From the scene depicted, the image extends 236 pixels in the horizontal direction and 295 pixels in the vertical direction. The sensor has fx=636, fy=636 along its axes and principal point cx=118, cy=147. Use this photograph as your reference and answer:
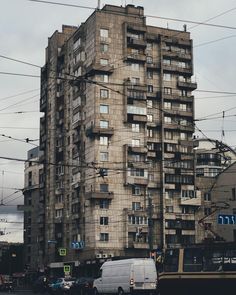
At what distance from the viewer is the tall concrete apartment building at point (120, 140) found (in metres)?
84.1

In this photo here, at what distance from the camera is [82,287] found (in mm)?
53406

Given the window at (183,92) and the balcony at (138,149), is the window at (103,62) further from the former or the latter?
the window at (183,92)

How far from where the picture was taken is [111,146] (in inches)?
3369

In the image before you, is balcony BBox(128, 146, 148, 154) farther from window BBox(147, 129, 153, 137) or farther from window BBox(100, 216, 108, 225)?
window BBox(100, 216, 108, 225)

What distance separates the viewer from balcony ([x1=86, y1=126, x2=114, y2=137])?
84188mm

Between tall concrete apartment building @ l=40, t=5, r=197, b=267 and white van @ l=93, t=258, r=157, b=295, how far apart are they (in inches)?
1473

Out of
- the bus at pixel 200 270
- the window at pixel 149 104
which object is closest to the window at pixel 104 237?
the window at pixel 149 104

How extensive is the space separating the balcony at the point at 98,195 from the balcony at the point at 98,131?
791cm

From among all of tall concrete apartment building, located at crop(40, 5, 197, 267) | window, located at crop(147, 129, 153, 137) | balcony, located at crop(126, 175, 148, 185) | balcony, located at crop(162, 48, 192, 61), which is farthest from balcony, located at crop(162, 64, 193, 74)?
balcony, located at crop(126, 175, 148, 185)

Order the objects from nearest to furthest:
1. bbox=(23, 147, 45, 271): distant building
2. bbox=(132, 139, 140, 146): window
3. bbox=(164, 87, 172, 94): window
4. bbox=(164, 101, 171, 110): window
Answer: bbox=(132, 139, 140, 146): window < bbox=(164, 101, 171, 110): window < bbox=(164, 87, 172, 94): window < bbox=(23, 147, 45, 271): distant building

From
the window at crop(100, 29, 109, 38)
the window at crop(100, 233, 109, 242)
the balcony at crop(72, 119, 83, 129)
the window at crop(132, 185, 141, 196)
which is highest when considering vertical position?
the window at crop(100, 29, 109, 38)

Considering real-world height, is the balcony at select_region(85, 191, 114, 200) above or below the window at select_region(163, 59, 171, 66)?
below

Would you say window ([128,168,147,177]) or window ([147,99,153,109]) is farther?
window ([147,99,153,109])

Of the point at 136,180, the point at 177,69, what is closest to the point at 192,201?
the point at 136,180
